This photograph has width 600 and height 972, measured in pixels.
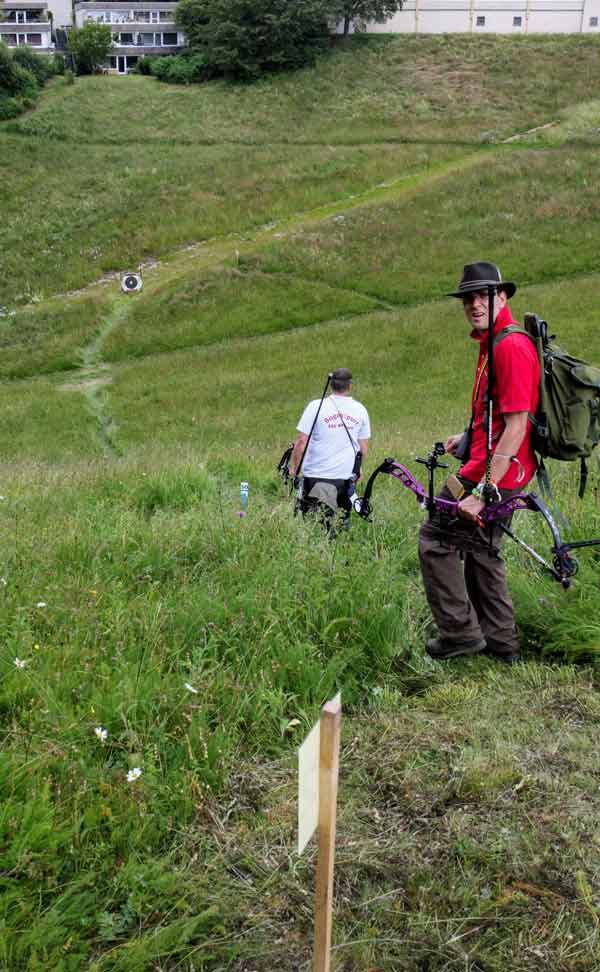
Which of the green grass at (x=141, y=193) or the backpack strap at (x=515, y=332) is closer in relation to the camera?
the backpack strap at (x=515, y=332)

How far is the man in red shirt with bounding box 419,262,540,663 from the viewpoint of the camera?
4.61 m

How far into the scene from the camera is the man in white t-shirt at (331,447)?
756cm

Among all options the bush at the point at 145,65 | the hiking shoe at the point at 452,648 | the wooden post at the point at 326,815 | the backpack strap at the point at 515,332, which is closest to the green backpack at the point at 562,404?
the backpack strap at the point at 515,332

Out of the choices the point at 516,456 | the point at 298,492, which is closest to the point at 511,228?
the point at 298,492

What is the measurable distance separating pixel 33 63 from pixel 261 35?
53.7ft

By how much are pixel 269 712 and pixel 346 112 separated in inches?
2085

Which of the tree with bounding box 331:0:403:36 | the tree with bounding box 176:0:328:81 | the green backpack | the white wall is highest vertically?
the white wall

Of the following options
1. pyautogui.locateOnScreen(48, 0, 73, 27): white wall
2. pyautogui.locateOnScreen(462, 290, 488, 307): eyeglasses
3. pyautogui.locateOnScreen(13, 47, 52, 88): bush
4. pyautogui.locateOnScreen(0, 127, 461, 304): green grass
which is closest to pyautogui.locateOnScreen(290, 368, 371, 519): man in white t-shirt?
pyautogui.locateOnScreen(462, 290, 488, 307): eyeglasses

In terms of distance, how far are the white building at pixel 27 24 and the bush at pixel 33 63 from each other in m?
11.8

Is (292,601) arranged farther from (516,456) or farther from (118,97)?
(118,97)

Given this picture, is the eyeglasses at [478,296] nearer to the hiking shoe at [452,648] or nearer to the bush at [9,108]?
the hiking shoe at [452,648]

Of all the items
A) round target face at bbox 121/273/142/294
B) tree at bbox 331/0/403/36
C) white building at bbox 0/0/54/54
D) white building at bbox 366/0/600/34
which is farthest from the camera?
white building at bbox 0/0/54/54

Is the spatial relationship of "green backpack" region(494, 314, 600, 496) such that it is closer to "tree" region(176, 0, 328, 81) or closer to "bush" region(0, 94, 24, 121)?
"bush" region(0, 94, 24, 121)

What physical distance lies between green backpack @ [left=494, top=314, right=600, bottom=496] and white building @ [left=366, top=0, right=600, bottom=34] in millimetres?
71196
